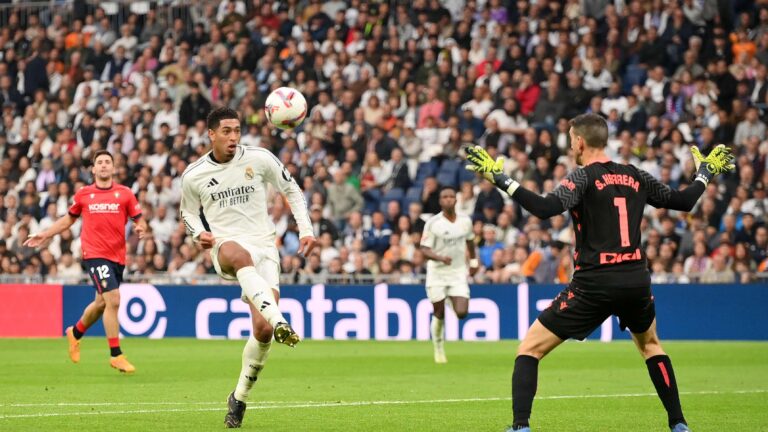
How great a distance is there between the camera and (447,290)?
20.1 meters

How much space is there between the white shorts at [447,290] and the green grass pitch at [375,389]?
92 cm

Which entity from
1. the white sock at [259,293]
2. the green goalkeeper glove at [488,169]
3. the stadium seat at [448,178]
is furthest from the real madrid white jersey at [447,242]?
the green goalkeeper glove at [488,169]

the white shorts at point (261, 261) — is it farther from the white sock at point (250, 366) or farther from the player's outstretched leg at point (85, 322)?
the player's outstretched leg at point (85, 322)

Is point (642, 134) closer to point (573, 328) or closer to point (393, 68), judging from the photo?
point (393, 68)

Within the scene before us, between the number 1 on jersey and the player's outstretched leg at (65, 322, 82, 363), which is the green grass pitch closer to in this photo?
the player's outstretched leg at (65, 322, 82, 363)

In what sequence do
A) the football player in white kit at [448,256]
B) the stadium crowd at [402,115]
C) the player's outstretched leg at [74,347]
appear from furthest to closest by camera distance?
the stadium crowd at [402,115] → the football player in white kit at [448,256] → the player's outstretched leg at [74,347]

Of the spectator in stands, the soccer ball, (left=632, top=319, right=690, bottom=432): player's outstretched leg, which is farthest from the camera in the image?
the spectator in stands

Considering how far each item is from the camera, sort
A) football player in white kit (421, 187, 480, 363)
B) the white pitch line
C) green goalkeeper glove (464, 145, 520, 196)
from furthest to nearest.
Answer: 1. football player in white kit (421, 187, 480, 363)
2. the white pitch line
3. green goalkeeper glove (464, 145, 520, 196)

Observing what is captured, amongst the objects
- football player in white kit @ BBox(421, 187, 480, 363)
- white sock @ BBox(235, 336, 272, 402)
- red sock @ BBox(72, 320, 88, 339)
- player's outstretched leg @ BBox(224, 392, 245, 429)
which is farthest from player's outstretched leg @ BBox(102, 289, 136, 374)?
player's outstretched leg @ BBox(224, 392, 245, 429)

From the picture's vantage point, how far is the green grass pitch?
10.8m

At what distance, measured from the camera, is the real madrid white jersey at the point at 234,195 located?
432 inches

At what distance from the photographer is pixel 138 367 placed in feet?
Result: 59.2

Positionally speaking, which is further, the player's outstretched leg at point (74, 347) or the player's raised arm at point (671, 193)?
the player's outstretched leg at point (74, 347)

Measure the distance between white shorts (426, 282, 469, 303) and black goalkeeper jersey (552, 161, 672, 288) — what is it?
36.5 feet
